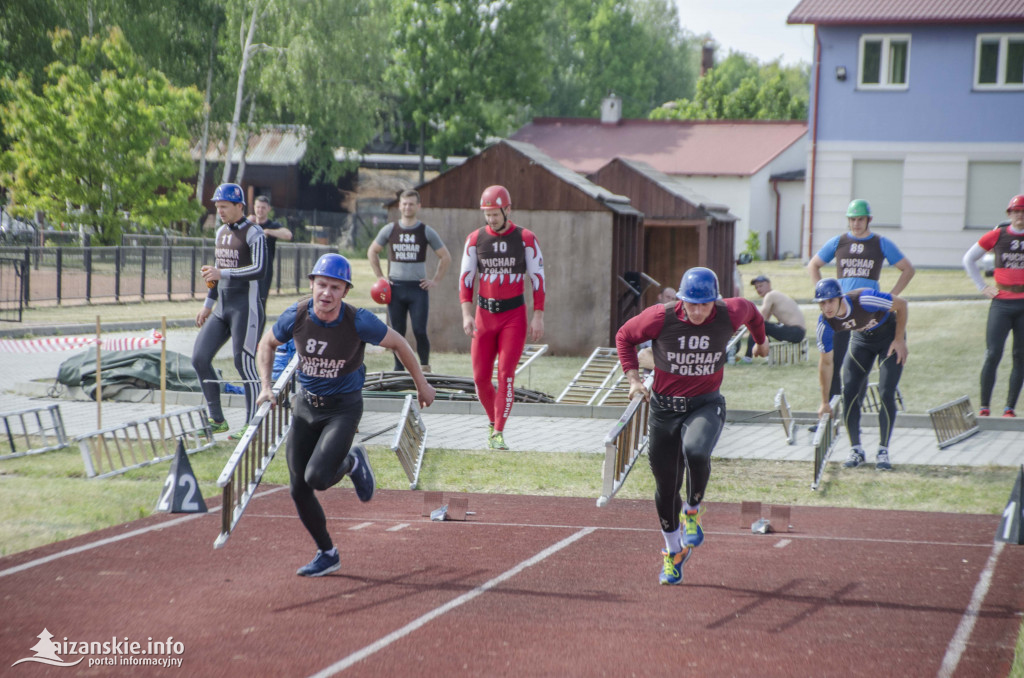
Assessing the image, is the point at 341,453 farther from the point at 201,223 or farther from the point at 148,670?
the point at 201,223

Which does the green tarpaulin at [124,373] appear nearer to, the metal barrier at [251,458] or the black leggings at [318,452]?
the metal barrier at [251,458]

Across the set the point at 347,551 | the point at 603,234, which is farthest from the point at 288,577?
the point at 603,234

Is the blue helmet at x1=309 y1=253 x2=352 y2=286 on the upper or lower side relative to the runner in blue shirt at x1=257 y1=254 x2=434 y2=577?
upper

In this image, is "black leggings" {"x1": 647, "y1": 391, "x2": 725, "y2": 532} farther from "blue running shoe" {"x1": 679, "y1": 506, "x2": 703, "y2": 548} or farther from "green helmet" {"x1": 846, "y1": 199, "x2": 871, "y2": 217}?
"green helmet" {"x1": 846, "y1": 199, "x2": 871, "y2": 217}

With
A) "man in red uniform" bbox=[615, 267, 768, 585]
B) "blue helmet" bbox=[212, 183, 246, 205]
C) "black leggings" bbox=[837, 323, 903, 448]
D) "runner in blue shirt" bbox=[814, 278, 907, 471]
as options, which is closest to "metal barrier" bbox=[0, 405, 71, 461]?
"blue helmet" bbox=[212, 183, 246, 205]

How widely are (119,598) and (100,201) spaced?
3295 cm

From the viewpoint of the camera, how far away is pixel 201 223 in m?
52.1

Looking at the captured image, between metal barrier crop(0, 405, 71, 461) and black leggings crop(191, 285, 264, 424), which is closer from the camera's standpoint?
metal barrier crop(0, 405, 71, 461)

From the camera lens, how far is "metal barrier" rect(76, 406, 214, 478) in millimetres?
9984

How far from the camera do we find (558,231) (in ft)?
63.1

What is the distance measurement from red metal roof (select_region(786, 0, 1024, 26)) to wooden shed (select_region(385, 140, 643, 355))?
57.8 ft

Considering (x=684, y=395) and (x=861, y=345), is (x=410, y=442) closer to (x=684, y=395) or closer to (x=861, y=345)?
(x=684, y=395)

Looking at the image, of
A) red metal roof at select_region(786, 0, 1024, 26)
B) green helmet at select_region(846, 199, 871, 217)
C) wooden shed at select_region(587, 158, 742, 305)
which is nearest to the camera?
green helmet at select_region(846, 199, 871, 217)

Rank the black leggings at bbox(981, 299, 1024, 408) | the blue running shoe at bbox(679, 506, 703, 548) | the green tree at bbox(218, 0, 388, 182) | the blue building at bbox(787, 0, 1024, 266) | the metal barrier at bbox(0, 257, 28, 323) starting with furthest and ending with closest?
the green tree at bbox(218, 0, 388, 182) → the blue building at bbox(787, 0, 1024, 266) → the metal barrier at bbox(0, 257, 28, 323) → the black leggings at bbox(981, 299, 1024, 408) → the blue running shoe at bbox(679, 506, 703, 548)
